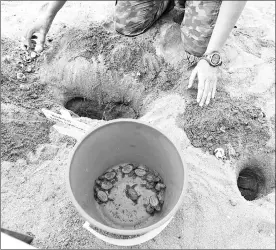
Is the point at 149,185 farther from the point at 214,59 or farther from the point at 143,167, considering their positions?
the point at 214,59

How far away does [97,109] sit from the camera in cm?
209

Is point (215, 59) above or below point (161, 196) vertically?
above

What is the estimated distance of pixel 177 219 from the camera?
137 centimetres

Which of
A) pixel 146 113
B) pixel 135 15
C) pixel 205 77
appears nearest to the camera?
pixel 205 77

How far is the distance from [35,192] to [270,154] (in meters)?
1.43

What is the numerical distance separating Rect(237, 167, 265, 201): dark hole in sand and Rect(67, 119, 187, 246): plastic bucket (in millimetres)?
595

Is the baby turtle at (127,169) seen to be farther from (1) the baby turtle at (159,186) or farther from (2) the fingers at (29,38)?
(2) the fingers at (29,38)

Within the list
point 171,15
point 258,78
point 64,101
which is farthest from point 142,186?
point 171,15

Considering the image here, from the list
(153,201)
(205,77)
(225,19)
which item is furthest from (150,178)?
(225,19)

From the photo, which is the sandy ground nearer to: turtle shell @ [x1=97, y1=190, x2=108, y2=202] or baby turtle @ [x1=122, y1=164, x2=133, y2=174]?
turtle shell @ [x1=97, y1=190, x2=108, y2=202]

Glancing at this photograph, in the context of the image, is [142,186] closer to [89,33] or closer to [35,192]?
[35,192]

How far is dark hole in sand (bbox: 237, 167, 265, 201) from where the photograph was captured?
1653mm

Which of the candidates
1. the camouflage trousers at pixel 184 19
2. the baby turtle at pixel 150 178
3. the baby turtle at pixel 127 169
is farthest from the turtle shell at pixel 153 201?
the camouflage trousers at pixel 184 19

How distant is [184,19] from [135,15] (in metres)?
0.41
